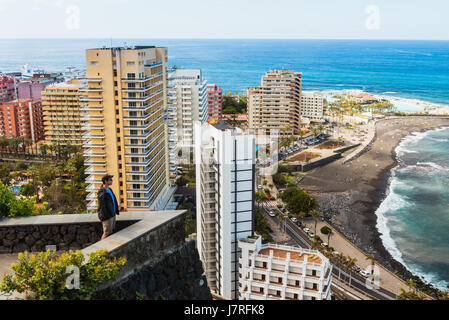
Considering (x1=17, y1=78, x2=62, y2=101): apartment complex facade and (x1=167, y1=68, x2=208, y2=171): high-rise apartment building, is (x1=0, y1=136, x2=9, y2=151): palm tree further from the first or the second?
(x1=167, y1=68, x2=208, y2=171): high-rise apartment building

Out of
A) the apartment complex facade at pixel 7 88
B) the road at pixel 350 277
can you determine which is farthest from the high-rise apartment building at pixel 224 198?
the apartment complex facade at pixel 7 88

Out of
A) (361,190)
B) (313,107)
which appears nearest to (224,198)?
(361,190)

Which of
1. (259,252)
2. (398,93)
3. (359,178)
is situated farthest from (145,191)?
(398,93)

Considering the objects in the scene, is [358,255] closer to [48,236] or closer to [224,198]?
[224,198]

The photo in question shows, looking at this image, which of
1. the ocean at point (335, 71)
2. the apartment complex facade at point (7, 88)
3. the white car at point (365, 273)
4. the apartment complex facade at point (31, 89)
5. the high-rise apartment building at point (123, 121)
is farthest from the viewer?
the ocean at point (335, 71)

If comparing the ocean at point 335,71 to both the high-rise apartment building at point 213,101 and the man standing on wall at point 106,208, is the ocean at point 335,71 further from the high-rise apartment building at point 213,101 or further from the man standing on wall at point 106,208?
the man standing on wall at point 106,208
